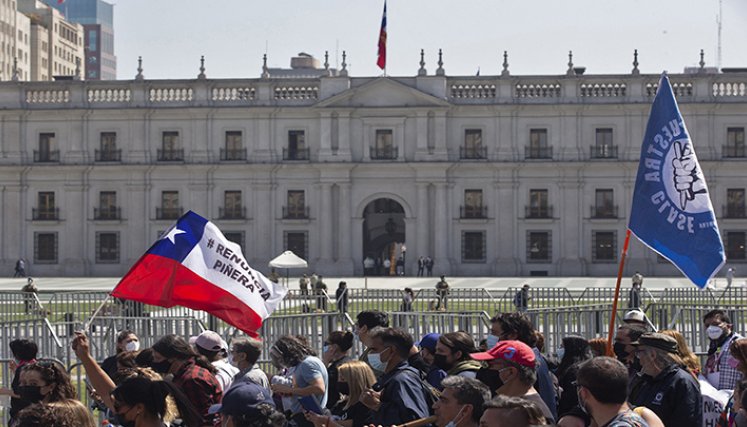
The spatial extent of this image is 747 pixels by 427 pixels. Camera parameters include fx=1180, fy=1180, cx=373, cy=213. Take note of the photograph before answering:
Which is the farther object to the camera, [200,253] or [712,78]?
[712,78]

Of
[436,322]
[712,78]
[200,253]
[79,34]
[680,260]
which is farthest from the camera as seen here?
[79,34]

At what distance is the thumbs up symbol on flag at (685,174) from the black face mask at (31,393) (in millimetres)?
6296

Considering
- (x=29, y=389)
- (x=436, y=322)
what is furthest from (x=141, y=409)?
(x=436, y=322)

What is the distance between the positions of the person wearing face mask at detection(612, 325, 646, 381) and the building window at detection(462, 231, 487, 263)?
48.3m

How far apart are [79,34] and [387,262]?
102455mm

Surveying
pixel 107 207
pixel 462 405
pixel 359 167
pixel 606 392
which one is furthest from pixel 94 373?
pixel 107 207

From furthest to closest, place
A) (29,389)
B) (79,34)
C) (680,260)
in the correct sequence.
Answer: (79,34) → (680,260) → (29,389)

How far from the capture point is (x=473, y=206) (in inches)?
2357

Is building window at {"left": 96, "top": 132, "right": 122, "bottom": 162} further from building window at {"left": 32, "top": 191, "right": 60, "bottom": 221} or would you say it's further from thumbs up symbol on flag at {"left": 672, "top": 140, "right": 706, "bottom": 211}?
thumbs up symbol on flag at {"left": 672, "top": 140, "right": 706, "bottom": 211}

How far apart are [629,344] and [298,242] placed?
163ft

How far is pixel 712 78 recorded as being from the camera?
193 ft

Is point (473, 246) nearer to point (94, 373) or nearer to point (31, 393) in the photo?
point (94, 373)

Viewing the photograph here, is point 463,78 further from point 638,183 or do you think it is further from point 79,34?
point 79,34

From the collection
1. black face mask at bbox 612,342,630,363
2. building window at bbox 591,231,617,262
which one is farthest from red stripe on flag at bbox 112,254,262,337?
building window at bbox 591,231,617,262
